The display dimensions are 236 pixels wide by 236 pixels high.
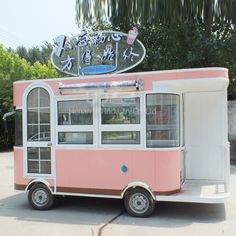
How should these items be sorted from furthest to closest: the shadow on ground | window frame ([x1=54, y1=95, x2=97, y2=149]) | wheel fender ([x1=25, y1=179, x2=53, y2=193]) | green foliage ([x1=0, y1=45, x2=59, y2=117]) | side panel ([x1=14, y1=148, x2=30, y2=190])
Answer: green foliage ([x1=0, y1=45, x2=59, y2=117]) < side panel ([x1=14, y1=148, x2=30, y2=190]) < wheel fender ([x1=25, y1=179, x2=53, y2=193]) < window frame ([x1=54, y1=95, x2=97, y2=149]) < the shadow on ground

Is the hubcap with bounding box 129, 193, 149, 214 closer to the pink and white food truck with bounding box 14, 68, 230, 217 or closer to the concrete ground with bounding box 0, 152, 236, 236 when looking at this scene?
the pink and white food truck with bounding box 14, 68, 230, 217

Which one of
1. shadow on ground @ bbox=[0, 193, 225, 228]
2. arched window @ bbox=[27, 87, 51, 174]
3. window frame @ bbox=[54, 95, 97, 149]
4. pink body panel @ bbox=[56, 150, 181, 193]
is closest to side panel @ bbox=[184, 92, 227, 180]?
shadow on ground @ bbox=[0, 193, 225, 228]

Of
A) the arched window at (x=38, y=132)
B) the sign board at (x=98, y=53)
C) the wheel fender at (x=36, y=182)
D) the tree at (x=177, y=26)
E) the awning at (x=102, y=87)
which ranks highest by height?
the tree at (x=177, y=26)

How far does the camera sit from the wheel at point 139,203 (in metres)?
7.50

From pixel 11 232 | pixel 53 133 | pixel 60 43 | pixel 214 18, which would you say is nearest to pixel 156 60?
pixel 214 18

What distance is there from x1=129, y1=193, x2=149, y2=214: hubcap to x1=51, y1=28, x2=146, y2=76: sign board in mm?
2806

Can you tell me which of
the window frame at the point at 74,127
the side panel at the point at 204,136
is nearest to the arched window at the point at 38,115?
the window frame at the point at 74,127

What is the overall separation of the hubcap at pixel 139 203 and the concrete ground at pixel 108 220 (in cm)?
19

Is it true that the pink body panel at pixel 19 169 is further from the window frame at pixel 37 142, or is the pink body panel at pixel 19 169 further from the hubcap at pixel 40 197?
the hubcap at pixel 40 197

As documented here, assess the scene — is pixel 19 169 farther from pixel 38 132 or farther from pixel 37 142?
pixel 38 132

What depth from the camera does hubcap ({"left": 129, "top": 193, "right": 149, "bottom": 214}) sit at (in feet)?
24.7

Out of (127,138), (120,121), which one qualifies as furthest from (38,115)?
(127,138)

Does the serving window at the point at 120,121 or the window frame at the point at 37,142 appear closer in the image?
the serving window at the point at 120,121

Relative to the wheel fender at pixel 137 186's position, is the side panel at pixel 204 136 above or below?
above
